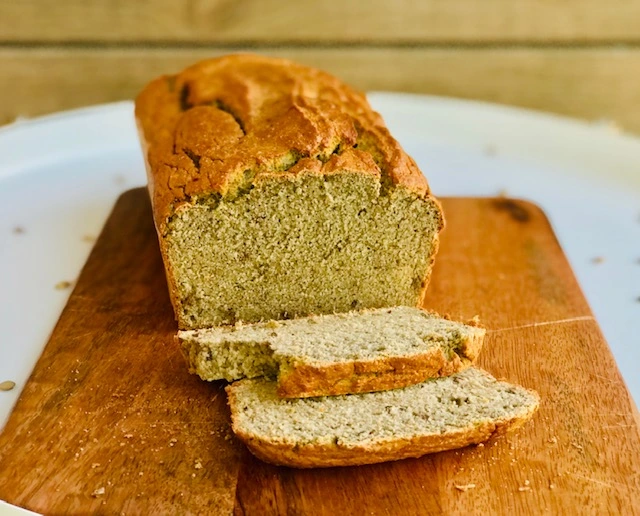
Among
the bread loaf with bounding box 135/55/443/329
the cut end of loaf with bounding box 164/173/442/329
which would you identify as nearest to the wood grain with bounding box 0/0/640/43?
the bread loaf with bounding box 135/55/443/329

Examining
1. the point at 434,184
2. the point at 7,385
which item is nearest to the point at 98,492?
the point at 7,385

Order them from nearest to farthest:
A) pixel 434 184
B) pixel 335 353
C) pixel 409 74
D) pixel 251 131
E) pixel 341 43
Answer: pixel 335 353 < pixel 251 131 < pixel 434 184 < pixel 341 43 < pixel 409 74

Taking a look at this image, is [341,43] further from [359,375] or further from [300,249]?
[359,375]

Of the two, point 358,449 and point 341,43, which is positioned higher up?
point 341,43

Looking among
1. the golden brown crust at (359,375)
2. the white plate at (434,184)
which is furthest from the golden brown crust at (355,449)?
the white plate at (434,184)

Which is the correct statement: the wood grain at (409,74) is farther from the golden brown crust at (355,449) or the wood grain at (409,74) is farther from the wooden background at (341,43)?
the golden brown crust at (355,449)

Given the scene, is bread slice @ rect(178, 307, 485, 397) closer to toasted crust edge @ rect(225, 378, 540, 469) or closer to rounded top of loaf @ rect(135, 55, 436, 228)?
toasted crust edge @ rect(225, 378, 540, 469)
